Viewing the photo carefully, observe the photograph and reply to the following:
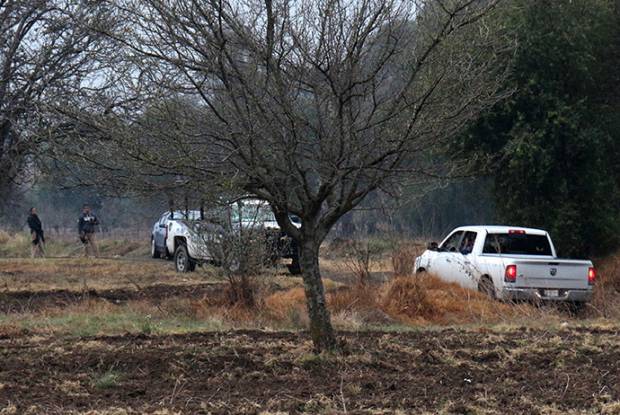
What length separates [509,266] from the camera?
55.8 feet

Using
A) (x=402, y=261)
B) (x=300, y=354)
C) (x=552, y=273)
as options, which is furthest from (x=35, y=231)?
(x=300, y=354)

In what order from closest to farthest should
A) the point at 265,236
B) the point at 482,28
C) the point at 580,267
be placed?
the point at 482,28
the point at 265,236
the point at 580,267

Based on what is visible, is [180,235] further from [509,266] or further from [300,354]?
[300,354]

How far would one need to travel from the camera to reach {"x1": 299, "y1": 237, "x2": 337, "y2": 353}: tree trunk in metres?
9.61

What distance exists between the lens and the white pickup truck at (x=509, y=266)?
17047 millimetres

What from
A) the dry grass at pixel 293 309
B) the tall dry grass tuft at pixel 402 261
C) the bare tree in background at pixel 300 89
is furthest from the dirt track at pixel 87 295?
the bare tree in background at pixel 300 89

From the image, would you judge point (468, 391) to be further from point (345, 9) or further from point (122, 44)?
point (122, 44)

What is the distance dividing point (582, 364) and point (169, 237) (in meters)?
17.8

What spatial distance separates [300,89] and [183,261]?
1577 centimetres

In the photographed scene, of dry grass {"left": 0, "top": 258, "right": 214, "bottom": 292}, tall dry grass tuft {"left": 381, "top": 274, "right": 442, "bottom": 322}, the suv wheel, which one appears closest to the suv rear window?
the suv wheel

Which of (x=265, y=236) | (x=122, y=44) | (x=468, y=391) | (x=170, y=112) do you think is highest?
(x=122, y=44)

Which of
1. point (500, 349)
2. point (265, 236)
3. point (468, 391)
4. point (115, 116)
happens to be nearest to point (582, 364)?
point (500, 349)

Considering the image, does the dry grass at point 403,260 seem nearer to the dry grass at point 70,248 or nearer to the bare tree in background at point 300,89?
the bare tree in background at point 300,89

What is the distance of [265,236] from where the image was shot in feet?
51.6
